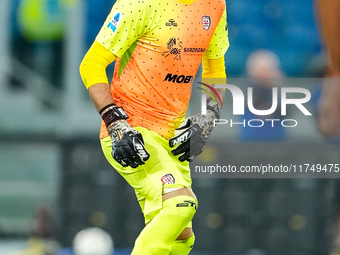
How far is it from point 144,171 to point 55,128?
5.24m

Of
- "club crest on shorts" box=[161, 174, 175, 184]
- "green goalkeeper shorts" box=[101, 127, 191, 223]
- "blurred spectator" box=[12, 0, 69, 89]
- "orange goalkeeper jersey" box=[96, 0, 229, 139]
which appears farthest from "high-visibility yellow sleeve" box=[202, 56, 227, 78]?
"blurred spectator" box=[12, 0, 69, 89]

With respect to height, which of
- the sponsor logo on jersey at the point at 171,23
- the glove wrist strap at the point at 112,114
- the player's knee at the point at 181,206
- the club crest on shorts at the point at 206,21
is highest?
the sponsor logo on jersey at the point at 171,23

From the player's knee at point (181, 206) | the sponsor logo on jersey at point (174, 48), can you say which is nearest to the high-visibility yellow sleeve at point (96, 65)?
the sponsor logo on jersey at point (174, 48)

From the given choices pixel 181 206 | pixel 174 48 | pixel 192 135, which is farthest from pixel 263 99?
pixel 181 206

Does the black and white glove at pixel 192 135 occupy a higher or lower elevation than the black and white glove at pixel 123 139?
lower

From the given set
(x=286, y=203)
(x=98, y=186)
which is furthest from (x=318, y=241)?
(x=98, y=186)

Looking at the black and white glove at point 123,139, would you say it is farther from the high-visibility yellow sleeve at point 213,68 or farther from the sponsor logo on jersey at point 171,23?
the high-visibility yellow sleeve at point 213,68

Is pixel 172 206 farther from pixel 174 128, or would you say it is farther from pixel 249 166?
pixel 249 166

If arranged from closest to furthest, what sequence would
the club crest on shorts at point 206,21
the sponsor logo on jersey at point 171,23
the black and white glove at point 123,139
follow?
the black and white glove at point 123,139 → the sponsor logo on jersey at point 171,23 → the club crest on shorts at point 206,21

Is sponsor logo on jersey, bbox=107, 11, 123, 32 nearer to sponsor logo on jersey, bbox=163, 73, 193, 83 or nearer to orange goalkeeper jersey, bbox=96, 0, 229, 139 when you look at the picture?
orange goalkeeper jersey, bbox=96, 0, 229, 139

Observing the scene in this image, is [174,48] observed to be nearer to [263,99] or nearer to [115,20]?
[115,20]

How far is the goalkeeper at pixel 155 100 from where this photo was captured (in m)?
4.35

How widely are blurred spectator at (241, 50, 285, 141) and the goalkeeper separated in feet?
12.1

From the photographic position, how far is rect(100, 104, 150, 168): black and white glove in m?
4.32
